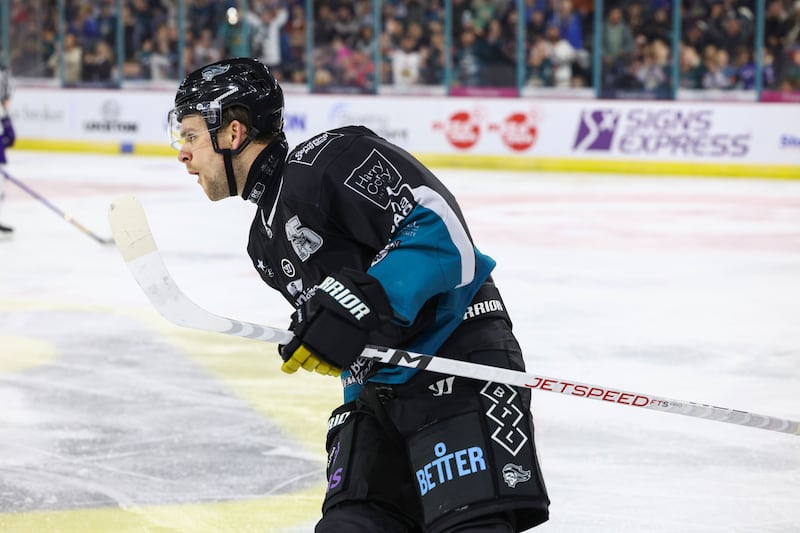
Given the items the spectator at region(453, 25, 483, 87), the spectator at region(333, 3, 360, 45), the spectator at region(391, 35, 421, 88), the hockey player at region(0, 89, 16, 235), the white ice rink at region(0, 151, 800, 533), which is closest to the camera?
the white ice rink at region(0, 151, 800, 533)

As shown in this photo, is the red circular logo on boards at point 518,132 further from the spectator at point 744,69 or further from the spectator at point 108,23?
the spectator at point 108,23

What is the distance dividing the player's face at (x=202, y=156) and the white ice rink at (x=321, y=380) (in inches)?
52.0

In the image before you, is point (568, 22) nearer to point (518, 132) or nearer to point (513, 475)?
point (518, 132)

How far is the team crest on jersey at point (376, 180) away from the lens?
2184mm

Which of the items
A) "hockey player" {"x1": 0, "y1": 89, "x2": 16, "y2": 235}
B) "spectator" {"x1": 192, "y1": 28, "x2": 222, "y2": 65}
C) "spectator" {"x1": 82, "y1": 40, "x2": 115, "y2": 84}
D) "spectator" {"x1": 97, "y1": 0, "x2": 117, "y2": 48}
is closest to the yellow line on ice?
"hockey player" {"x1": 0, "y1": 89, "x2": 16, "y2": 235}

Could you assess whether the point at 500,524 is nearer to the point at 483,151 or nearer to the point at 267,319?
the point at 267,319

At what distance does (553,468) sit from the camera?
3.98m

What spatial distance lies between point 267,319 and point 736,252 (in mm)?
3322

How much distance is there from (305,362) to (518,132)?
38.4 feet

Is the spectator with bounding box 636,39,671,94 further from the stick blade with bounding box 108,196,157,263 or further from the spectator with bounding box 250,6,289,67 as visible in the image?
the stick blade with bounding box 108,196,157,263

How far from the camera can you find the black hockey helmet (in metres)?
2.29

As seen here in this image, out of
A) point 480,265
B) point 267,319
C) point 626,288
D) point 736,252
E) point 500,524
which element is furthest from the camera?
point 736,252

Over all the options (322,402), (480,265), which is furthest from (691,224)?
(480,265)

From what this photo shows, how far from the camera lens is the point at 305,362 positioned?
214 cm
